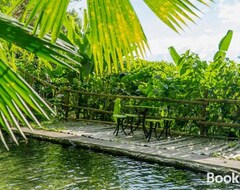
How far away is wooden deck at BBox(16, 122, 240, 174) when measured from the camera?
6113 millimetres

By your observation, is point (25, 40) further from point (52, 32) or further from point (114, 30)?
point (114, 30)

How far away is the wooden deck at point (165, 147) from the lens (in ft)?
20.1

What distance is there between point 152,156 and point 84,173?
1.14 metres

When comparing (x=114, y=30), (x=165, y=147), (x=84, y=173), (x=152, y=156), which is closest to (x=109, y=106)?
(x=165, y=147)

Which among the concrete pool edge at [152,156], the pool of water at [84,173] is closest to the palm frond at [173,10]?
the pool of water at [84,173]

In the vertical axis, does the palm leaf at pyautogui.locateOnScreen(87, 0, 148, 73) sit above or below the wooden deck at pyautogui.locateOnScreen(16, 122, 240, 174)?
above

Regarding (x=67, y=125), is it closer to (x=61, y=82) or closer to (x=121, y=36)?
(x=61, y=82)

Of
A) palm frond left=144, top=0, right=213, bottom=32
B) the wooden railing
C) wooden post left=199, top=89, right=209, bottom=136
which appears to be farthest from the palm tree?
wooden post left=199, top=89, right=209, bottom=136

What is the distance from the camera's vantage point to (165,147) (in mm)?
7391

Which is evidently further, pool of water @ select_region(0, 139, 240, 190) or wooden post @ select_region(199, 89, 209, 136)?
wooden post @ select_region(199, 89, 209, 136)

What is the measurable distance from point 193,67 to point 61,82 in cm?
452

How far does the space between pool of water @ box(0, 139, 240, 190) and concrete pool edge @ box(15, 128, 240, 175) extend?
0.33 ft

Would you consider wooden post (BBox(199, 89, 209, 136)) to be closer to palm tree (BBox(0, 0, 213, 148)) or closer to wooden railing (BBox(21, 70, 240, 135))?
wooden railing (BBox(21, 70, 240, 135))

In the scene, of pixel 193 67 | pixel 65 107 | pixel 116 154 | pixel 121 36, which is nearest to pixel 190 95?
pixel 193 67
